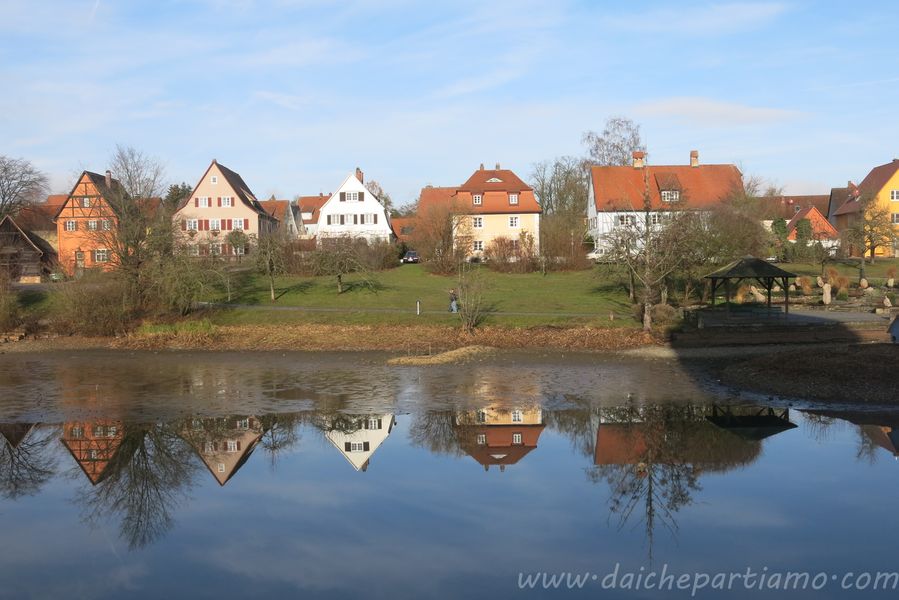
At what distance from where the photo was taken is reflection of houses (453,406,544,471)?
43.5ft

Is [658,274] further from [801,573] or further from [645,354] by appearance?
[801,573]

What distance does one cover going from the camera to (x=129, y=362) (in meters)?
26.9

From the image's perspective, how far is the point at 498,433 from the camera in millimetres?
15055

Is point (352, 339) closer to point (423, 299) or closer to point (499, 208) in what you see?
point (423, 299)

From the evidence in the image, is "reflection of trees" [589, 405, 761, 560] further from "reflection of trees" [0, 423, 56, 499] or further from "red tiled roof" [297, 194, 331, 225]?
"red tiled roof" [297, 194, 331, 225]

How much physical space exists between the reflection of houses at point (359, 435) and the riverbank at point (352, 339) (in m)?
10.9

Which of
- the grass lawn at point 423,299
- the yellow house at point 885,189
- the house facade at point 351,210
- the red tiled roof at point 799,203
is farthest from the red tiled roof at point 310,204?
the yellow house at point 885,189

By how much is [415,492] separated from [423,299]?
26.4 metres

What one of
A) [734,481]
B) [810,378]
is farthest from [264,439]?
[810,378]

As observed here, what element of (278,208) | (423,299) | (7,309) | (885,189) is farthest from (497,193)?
(7,309)

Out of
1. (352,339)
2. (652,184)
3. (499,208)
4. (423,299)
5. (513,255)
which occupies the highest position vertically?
(652,184)

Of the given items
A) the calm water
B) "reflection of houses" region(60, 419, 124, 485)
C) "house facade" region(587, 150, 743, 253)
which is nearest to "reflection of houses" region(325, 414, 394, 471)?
the calm water

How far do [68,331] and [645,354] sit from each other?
23.4 metres

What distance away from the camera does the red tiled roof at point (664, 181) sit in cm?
5875
